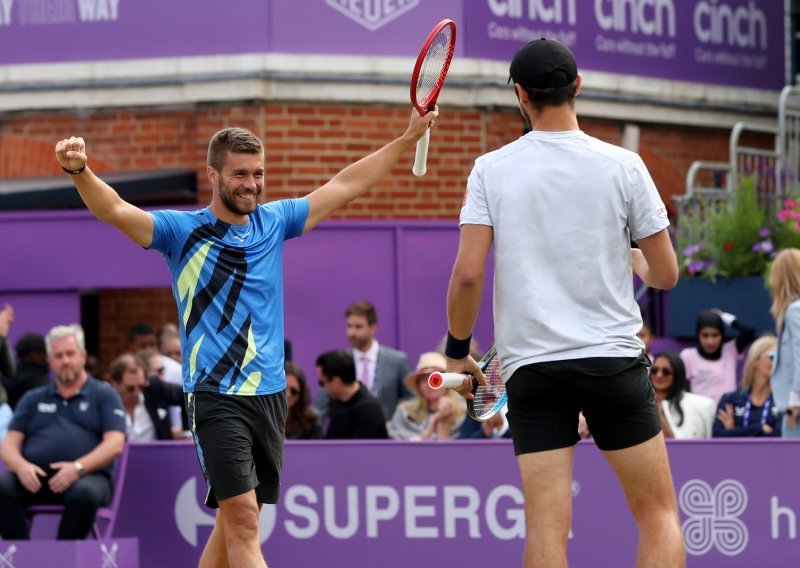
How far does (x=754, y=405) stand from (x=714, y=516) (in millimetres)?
1572

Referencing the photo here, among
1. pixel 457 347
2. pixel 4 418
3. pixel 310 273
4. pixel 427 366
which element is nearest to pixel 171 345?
pixel 310 273

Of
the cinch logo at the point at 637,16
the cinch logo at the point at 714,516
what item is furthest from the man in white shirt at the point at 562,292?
the cinch logo at the point at 637,16

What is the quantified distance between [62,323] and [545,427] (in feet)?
30.9

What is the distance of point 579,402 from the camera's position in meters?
5.65

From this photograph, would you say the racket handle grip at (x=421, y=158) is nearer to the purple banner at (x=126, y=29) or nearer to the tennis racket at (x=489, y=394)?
the tennis racket at (x=489, y=394)

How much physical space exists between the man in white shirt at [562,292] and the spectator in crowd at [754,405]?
4460mm

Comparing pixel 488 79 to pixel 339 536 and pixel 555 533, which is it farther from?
pixel 555 533

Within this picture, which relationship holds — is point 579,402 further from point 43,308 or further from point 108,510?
point 43,308

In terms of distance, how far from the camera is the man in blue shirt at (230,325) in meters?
6.61

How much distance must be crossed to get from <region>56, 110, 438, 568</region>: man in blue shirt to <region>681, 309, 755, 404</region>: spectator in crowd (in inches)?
239

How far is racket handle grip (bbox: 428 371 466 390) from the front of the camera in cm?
561

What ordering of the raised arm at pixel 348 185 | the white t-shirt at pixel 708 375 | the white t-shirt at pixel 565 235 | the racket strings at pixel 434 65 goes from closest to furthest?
1. the white t-shirt at pixel 565 235
2. the racket strings at pixel 434 65
3. the raised arm at pixel 348 185
4. the white t-shirt at pixel 708 375

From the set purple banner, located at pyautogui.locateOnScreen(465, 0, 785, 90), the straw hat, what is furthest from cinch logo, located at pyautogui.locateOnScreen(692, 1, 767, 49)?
the straw hat

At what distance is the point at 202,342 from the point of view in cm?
664
